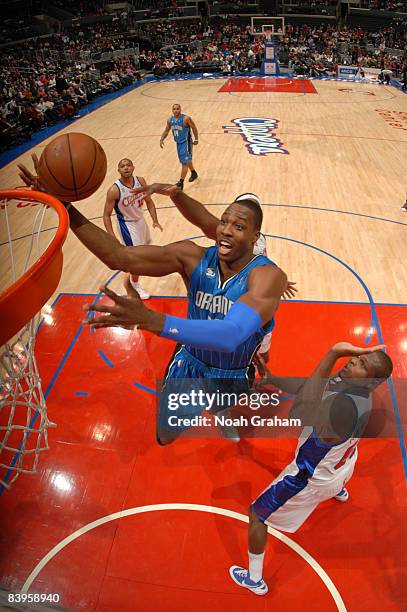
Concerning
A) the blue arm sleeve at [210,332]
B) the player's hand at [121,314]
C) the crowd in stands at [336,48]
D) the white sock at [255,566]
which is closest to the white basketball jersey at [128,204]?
the blue arm sleeve at [210,332]

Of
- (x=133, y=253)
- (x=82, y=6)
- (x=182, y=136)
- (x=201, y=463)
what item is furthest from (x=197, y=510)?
(x=82, y=6)

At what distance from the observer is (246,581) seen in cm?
284

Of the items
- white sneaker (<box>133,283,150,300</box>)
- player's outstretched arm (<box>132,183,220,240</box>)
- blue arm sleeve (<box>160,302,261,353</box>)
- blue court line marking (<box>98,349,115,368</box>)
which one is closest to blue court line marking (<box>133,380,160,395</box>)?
blue court line marking (<box>98,349,115,368</box>)

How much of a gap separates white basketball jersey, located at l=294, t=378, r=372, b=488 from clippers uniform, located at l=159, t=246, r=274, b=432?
780 mm

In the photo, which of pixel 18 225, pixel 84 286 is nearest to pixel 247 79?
pixel 18 225

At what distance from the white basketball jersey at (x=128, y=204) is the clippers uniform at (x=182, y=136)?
4.00 meters

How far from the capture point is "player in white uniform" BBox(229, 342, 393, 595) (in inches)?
97.6

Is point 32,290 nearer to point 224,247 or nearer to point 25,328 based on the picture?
point 25,328

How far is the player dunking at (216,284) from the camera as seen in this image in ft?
7.11

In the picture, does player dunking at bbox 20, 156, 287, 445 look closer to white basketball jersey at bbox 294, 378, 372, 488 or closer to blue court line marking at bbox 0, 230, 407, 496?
white basketball jersey at bbox 294, 378, 372, 488

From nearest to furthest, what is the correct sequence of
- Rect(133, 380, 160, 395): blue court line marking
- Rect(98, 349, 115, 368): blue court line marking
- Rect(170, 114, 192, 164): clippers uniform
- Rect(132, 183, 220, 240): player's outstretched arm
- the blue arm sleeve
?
the blue arm sleeve
Rect(132, 183, 220, 240): player's outstretched arm
Rect(133, 380, 160, 395): blue court line marking
Rect(98, 349, 115, 368): blue court line marking
Rect(170, 114, 192, 164): clippers uniform

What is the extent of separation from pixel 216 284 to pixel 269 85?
2087 cm

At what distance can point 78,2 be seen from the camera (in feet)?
92.9

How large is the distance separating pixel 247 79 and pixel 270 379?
2223 cm
